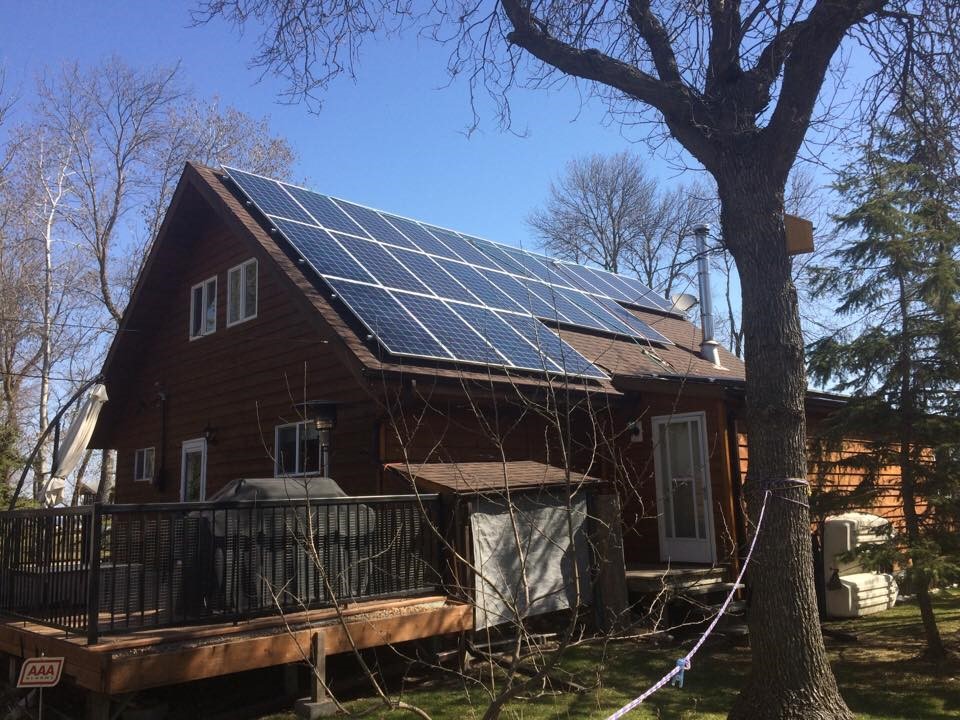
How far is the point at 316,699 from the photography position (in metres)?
6.72

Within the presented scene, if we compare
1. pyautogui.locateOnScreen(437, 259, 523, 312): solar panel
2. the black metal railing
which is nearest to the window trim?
pyautogui.locateOnScreen(437, 259, 523, 312): solar panel

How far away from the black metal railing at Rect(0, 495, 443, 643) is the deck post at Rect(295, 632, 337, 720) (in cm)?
38

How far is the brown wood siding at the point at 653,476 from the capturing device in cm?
1043

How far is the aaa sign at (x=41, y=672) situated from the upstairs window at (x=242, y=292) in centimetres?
756

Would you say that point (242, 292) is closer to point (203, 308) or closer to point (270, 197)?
point (203, 308)

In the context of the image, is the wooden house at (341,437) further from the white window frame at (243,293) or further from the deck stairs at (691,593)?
the deck stairs at (691,593)

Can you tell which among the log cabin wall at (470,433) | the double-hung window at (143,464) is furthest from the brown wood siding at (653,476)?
the double-hung window at (143,464)

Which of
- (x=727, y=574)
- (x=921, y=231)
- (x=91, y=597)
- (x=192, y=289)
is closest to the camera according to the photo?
(x=91, y=597)

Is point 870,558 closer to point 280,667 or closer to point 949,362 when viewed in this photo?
point 949,362

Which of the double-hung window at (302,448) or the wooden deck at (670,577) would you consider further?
the double-hung window at (302,448)

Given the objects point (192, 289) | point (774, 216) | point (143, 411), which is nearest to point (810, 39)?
point (774, 216)

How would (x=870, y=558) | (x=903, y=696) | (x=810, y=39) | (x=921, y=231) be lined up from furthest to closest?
(x=921, y=231)
(x=870, y=558)
(x=903, y=696)
(x=810, y=39)

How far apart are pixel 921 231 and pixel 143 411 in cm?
1373

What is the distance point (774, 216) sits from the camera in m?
6.38
